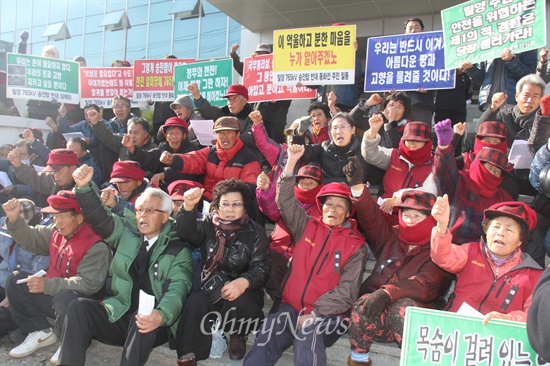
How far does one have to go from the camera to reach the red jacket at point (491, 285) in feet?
10.3

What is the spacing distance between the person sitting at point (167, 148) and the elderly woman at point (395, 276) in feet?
8.90

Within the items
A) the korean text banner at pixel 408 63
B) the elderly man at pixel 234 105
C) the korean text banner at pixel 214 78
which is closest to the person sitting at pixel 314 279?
the elderly man at pixel 234 105

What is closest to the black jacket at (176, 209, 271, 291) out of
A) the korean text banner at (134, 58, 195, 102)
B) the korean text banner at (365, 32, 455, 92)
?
the korean text banner at (365, 32, 455, 92)

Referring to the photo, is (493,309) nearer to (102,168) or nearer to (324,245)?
(324,245)

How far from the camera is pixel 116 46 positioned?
776 inches

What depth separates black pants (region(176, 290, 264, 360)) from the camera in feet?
12.2

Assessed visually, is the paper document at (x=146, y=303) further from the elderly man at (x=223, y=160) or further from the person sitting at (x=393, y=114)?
the person sitting at (x=393, y=114)

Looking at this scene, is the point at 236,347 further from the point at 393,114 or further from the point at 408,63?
the point at 408,63

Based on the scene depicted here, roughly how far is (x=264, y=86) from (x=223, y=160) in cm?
248

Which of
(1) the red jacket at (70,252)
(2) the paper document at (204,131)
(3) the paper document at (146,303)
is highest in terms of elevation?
(2) the paper document at (204,131)

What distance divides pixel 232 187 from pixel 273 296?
1.05 meters

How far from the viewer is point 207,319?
3812mm

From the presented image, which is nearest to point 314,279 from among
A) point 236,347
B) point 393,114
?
point 236,347

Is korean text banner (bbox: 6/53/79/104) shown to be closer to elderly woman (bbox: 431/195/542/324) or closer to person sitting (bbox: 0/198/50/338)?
person sitting (bbox: 0/198/50/338)
